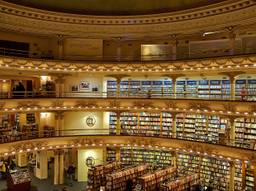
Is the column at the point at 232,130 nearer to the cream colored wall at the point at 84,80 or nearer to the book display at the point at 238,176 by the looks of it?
the book display at the point at 238,176

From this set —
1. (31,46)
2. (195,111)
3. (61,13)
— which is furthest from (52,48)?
(195,111)

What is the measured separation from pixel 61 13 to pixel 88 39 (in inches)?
92.0

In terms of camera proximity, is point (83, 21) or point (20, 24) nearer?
point (20, 24)

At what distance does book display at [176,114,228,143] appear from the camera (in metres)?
16.0

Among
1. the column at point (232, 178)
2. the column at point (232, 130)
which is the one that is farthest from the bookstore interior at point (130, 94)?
the column at point (232, 178)

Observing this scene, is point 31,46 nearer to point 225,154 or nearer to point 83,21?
point 83,21

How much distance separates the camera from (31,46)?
1822 cm

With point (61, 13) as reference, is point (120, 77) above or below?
below

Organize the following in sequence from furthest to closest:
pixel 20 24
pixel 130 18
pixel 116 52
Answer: pixel 116 52 < pixel 130 18 < pixel 20 24

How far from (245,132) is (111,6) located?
1065 cm

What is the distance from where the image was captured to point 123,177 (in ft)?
49.3

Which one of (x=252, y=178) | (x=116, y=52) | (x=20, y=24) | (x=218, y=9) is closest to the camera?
(x=252, y=178)

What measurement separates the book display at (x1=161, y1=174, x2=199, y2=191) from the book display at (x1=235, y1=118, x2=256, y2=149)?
2830 mm

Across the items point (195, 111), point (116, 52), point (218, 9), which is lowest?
point (195, 111)
